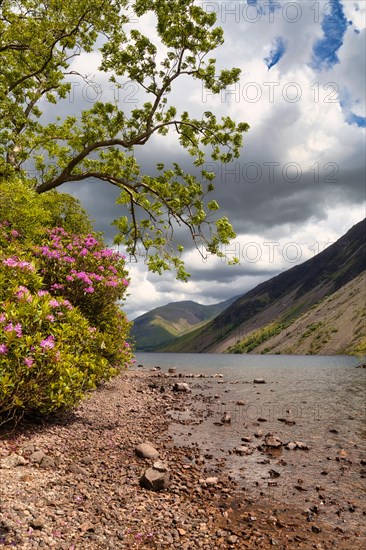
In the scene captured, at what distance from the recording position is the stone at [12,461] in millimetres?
9299


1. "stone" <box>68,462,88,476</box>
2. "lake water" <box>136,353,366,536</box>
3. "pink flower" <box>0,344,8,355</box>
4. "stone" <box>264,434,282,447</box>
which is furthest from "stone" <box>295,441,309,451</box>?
"pink flower" <box>0,344,8,355</box>

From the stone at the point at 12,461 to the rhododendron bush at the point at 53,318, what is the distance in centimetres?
127

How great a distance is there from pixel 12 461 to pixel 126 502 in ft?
10.8

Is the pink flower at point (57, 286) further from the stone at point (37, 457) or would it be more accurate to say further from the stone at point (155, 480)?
the stone at point (155, 480)

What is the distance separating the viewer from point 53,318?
39.8ft

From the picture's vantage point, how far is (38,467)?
32.3ft

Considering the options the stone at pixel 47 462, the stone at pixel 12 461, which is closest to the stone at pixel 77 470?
the stone at pixel 47 462

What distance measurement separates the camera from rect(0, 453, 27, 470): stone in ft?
30.5

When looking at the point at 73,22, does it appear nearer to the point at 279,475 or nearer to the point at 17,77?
the point at 17,77

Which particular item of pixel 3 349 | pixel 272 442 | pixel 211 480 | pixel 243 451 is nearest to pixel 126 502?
pixel 211 480

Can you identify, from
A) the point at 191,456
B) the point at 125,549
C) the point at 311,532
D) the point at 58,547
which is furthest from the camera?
the point at 191,456

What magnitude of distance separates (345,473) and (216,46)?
20.5 meters

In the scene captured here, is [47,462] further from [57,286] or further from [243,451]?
[243,451]

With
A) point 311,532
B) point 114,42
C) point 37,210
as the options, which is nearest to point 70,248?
point 37,210
